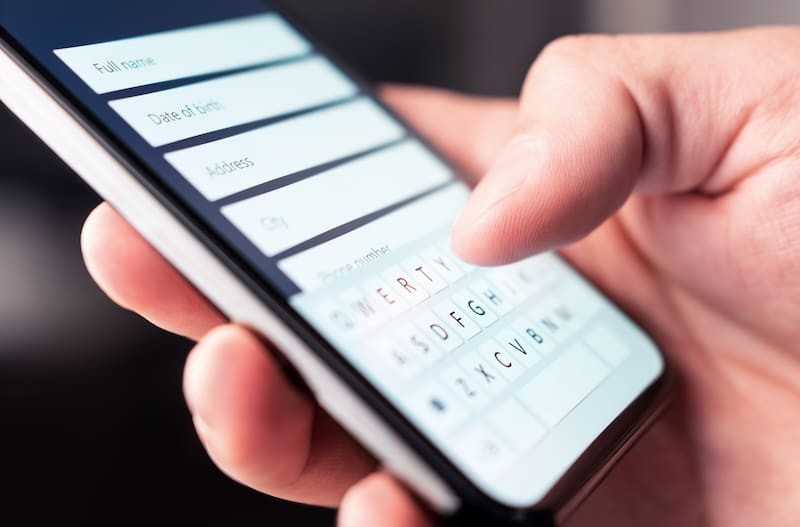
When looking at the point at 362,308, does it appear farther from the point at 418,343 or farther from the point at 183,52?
the point at 183,52

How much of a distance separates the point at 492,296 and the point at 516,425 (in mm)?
83

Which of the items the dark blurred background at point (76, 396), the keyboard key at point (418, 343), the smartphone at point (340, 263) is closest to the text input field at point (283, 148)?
the smartphone at point (340, 263)

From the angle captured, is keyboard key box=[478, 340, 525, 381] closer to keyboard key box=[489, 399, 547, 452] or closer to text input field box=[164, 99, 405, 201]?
keyboard key box=[489, 399, 547, 452]

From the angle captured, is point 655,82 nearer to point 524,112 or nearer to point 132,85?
point 524,112

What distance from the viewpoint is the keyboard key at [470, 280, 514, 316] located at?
461 millimetres

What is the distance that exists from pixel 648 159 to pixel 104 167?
285mm

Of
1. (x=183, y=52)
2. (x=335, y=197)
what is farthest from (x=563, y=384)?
(x=183, y=52)

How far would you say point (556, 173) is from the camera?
1.37ft

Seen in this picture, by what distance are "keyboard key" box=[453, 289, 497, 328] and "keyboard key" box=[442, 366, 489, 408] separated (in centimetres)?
4

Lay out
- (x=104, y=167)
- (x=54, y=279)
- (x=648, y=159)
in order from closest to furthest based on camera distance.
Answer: (x=104, y=167) < (x=648, y=159) < (x=54, y=279)

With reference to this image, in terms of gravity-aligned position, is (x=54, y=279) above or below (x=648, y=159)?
below

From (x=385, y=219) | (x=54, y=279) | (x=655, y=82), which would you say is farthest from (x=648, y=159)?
(x=54, y=279)

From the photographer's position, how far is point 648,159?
49cm

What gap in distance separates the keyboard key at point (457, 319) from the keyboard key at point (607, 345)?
8cm
